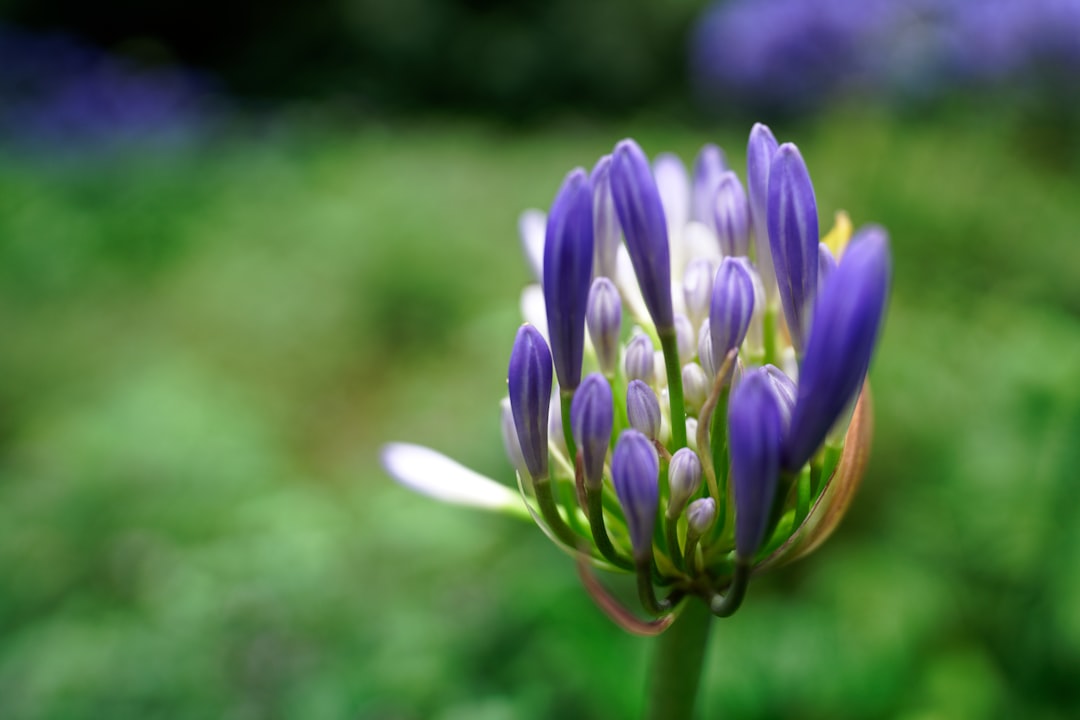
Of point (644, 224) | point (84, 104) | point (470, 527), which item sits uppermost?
point (644, 224)

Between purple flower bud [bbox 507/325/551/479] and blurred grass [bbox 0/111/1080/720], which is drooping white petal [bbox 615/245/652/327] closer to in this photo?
purple flower bud [bbox 507/325/551/479]

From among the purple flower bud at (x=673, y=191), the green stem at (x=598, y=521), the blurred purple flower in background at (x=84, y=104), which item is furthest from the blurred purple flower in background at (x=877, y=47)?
the blurred purple flower in background at (x=84, y=104)

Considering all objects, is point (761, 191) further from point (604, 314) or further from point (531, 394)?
point (531, 394)

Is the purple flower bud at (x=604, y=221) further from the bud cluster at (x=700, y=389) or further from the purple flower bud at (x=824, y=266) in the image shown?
the purple flower bud at (x=824, y=266)

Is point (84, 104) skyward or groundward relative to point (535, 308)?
groundward

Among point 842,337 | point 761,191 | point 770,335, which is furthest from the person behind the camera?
point 770,335

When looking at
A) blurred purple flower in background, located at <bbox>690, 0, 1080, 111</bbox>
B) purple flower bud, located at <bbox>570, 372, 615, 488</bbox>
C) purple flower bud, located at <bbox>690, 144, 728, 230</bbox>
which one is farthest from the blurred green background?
purple flower bud, located at <bbox>690, 144, 728, 230</bbox>

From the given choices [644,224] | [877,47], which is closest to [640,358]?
[644,224]

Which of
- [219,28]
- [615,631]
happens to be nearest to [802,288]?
[615,631]

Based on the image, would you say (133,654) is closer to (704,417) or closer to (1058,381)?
(704,417)
